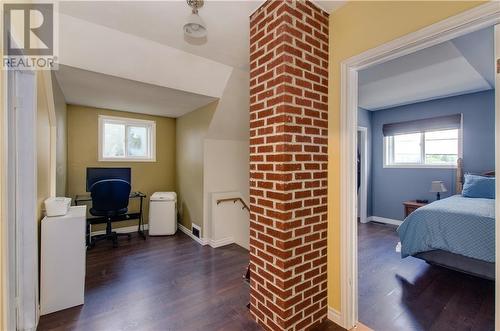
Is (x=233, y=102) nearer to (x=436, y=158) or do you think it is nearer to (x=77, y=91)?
(x=77, y=91)

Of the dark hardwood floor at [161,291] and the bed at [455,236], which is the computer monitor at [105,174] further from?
the bed at [455,236]

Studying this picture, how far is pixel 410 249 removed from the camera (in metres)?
2.68

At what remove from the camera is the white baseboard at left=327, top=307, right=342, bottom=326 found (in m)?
1.79

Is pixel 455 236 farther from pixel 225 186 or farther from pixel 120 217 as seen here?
pixel 120 217

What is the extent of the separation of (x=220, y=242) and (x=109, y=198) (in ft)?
5.76

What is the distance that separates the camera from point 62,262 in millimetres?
1986

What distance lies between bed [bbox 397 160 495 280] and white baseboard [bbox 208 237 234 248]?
92.2 inches

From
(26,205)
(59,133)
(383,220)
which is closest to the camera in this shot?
(26,205)

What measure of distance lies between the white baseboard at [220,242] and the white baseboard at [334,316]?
2.00 meters

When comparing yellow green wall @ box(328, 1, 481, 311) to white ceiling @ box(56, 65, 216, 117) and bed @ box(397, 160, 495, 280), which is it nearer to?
bed @ box(397, 160, 495, 280)

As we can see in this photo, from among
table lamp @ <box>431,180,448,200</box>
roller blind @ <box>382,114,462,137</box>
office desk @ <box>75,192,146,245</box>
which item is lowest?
office desk @ <box>75,192,146,245</box>

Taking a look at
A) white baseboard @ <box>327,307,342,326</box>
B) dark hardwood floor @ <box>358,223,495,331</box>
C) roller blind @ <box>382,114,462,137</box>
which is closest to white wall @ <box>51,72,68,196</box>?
white baseboard @ <box>327,307,342,326</box>

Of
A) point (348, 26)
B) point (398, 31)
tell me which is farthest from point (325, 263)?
point (348, 26)

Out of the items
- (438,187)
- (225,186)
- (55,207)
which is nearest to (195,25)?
(55,207)
